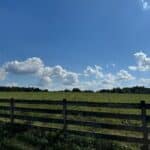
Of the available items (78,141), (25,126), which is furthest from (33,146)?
(25,126)

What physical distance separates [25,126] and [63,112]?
2386mm

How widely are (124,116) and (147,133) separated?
3.43ft

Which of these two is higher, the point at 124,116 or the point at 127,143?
the point at 124,116

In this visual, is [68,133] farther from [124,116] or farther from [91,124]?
[124,116]

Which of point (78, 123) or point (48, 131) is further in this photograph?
point (48, 131)

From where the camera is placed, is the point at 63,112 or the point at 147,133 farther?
the point at 63,112

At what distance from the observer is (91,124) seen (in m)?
14.0

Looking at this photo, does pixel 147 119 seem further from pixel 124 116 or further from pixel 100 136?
pixel 100 136

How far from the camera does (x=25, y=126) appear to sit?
1659cm

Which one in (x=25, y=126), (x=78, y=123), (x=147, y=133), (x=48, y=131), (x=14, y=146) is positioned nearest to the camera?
(x=147, y=133)

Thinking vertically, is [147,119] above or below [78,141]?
above

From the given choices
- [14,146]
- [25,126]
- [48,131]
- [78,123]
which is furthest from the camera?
[25,126]

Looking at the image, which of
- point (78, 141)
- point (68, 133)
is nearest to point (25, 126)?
point (68, 133)

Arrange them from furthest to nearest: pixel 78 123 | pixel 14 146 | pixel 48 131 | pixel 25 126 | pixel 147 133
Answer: pixel 25 126, pixel 48 131, pixel 78 123, pixel 14 146, pixel 147 133
